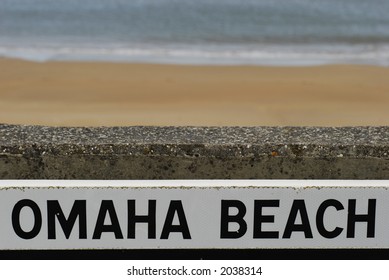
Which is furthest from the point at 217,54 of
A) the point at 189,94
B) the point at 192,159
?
the point at 192,159

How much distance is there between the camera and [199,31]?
17.8 meters

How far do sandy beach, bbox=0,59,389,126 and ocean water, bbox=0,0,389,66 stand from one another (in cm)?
113

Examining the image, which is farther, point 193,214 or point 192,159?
point 192,159

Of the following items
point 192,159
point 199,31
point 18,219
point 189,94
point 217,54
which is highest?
point 199,31

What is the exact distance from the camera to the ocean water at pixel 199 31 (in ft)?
46.4

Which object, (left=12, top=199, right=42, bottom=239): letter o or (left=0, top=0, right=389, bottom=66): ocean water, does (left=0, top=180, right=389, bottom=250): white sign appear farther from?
(left=0, top=0, right=389, bottom=66): ocean water

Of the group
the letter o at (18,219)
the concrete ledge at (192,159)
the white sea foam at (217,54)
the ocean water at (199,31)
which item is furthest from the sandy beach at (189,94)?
the letter o at (18,219)

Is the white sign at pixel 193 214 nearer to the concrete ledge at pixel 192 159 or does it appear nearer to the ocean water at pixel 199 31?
the concrete ledge at pixel 192 159

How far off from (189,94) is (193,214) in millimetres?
8595

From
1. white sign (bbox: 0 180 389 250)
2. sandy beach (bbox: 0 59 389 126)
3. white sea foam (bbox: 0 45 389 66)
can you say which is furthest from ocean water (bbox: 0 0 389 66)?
white sign (bbox: 0 180 389 250)

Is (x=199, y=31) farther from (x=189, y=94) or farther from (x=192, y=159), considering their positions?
(x=192, y=159)

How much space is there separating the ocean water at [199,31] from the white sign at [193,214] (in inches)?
442

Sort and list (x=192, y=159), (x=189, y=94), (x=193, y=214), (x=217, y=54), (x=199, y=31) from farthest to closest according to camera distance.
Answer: (x=199, y=31) < (x=217, y=54) < (x=189, y=94) < (x=192, y=159) < (x=193, y=214)

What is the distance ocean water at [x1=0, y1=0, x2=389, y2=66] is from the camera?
46.4 ft
